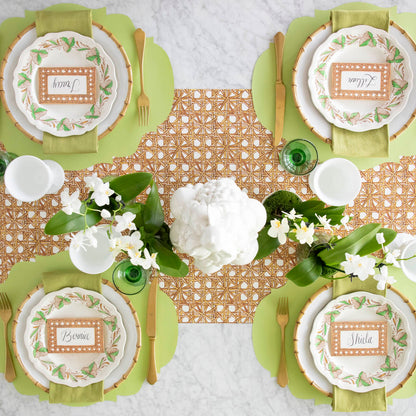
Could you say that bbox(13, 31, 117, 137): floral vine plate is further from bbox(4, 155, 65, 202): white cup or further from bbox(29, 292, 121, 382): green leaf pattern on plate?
bbox(29, 292, 121, 382): green leaf pattern on plate

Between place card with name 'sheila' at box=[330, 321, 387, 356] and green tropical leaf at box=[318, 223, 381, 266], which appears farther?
place card with name 'sheila' at box=[330, 321, 387, 356]

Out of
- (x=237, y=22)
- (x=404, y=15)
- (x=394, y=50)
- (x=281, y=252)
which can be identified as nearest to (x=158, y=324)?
(x=281, y=252)

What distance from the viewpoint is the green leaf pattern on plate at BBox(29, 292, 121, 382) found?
3.94 ft

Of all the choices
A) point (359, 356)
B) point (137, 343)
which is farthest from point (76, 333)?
point (359, 356)

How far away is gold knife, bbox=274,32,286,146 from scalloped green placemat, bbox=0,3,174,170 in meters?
0.31

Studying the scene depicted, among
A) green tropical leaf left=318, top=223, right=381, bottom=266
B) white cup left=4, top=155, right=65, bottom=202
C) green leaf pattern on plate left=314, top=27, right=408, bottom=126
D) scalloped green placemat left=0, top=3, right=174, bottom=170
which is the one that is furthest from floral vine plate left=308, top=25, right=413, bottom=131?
white cup left=4, top=155, right=65, bottom=202

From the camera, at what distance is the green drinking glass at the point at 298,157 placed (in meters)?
1.17

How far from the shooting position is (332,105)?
119cm

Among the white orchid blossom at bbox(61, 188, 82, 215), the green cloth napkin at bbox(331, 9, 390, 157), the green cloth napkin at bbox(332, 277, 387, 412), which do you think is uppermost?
the green cloth napkin at bbox(331, 9, 390, 157)

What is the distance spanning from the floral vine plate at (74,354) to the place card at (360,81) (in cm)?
92

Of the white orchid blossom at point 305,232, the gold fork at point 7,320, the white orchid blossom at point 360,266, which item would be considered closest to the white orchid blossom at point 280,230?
the white orchid blossom at point 305,232

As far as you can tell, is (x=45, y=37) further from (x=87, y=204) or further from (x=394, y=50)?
(x=394, y=50)

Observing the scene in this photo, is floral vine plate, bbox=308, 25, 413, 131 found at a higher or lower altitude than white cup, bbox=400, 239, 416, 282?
higher

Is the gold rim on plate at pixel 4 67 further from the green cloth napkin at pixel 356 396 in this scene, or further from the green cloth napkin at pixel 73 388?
the green cloth napkin at pixel 356 396
